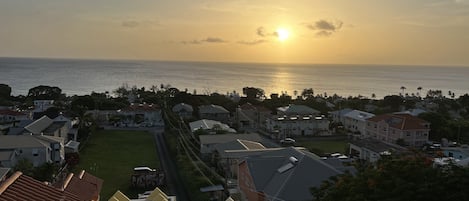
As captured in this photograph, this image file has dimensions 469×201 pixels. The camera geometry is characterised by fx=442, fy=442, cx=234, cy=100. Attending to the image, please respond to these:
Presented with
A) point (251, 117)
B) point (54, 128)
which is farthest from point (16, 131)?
point (251, 117)

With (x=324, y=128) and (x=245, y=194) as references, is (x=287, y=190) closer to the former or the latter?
(x=245, y=194)

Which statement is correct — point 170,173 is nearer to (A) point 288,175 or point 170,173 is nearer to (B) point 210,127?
(A) point 288,175

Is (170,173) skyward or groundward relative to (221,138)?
groundward

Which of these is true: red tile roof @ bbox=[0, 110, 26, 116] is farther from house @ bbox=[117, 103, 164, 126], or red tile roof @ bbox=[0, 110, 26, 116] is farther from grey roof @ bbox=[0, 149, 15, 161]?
grey roof @ bbox=[0, 149, 15, 161]

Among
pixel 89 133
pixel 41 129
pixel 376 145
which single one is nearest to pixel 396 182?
pixel 376 145

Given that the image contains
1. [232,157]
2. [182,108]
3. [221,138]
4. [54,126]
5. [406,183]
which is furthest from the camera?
[182,108]

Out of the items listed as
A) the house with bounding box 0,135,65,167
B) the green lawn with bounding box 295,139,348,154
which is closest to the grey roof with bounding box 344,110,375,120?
the green lawn with bounding box 295,139,348,154

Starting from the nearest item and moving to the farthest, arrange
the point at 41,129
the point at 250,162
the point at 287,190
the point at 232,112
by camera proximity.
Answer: the point at 287,190, the point at 250,162, the point at 41,129, the point at 232,112

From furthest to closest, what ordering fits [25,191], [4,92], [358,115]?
[4,92] < [358,115] < [25,191]
